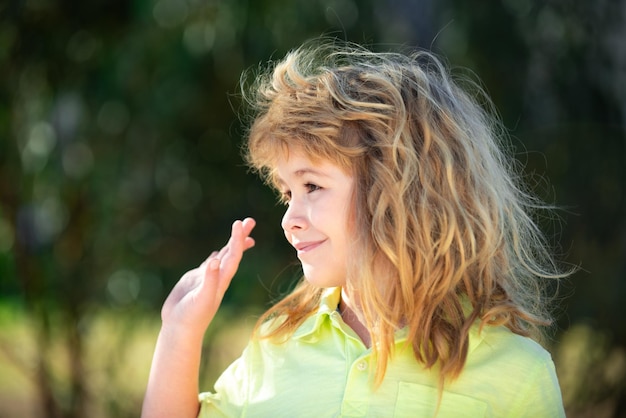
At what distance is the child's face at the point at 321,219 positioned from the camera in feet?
5.18

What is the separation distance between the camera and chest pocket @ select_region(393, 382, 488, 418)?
1482 mm

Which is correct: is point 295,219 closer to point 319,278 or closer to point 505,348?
point 319,278

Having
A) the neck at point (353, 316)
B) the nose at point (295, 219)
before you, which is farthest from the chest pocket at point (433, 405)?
the nose at point (295, 219)

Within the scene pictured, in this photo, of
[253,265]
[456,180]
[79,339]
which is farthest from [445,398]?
[79,339]

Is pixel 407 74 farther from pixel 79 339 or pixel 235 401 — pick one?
pixel 79 339

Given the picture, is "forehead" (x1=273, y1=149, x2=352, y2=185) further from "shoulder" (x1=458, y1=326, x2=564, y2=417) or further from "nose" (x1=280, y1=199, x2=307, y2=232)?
"shoulder" (x1=458, y1=326, x2=564, y2=417)

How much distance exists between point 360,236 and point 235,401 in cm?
44

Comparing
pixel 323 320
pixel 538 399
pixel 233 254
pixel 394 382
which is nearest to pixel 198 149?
pixel 233 254

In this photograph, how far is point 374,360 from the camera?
1524 millimetres

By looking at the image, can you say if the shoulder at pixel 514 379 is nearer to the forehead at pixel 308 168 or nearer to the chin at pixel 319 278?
the chin at pixel 319 278

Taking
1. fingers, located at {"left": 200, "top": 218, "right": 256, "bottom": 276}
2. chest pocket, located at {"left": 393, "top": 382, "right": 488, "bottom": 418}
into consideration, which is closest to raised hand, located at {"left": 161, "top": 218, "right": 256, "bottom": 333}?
fingers, located at {"left": 200, "top": 218, "right": 256, "bottom": 276}

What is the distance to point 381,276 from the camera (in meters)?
1.62

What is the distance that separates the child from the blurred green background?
60.7 inches

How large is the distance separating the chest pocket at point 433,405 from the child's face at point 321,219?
Result: 0.28 meters
